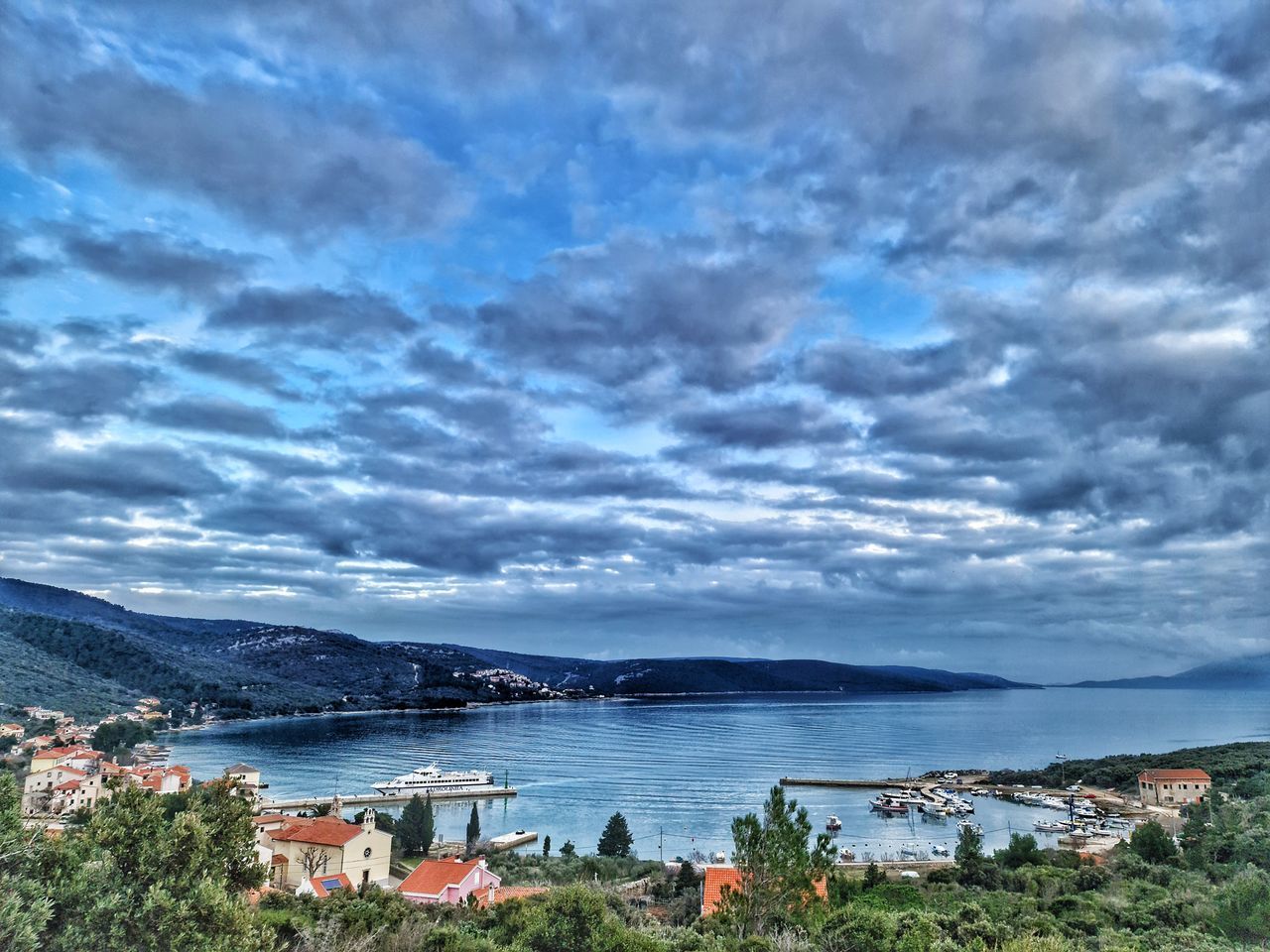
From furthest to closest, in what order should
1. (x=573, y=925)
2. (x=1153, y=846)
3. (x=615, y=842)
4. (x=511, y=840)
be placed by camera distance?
(x=511, y=840)
(x=615, y=842)
(x=1153, y=846)
(x=573, y=925)

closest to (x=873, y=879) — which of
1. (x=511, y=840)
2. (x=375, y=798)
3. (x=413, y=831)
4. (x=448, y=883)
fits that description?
(x=448, y=883)

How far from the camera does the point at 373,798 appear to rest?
6444 centimetres

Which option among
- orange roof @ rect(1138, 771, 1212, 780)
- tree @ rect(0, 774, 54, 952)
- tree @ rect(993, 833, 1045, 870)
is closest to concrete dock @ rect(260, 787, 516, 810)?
tree @ rect(993, 833, 1045, 870)

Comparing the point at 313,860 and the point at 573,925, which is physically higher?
the point at 573,925

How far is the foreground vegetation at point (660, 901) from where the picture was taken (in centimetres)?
831

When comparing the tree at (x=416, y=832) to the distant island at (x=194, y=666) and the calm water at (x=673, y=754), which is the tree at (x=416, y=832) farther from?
the distant island at (x=194, y=666)

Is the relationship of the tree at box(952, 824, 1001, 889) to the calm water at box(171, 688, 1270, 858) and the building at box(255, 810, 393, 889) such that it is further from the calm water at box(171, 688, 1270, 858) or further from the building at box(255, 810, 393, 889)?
the building at box(255, 810, 393, 889)

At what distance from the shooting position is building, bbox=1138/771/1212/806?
184 feet

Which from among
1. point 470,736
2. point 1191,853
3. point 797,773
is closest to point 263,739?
point 470,736

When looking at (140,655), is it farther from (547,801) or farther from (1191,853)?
(1191,853)

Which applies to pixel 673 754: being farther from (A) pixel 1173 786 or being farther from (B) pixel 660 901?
(B) pixel 660 901

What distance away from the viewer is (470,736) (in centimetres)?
11162

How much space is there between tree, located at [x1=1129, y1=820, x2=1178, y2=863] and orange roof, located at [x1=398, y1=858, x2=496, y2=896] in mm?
27935

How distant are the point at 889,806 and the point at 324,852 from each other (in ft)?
154
